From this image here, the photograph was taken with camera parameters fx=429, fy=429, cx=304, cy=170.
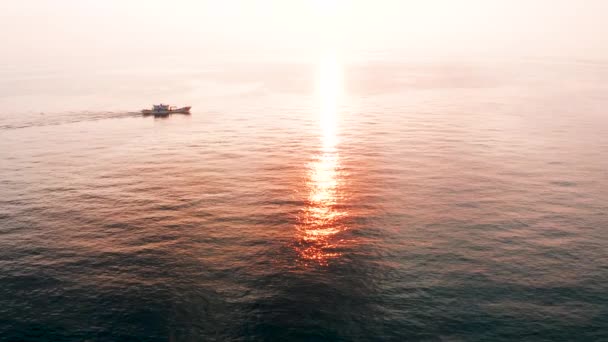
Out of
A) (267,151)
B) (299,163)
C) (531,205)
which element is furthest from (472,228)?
(267,151)

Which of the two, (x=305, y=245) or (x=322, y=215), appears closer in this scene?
(x=305, y=245)

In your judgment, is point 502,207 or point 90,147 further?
point 90,147

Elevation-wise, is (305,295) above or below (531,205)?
below

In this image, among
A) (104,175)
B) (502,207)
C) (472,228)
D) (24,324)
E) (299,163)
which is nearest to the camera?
(24,324)

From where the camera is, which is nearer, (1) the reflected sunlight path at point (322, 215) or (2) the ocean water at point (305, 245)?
(2) the ocean water at point (305, 245)

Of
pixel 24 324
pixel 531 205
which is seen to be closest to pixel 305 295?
pixel 24 324

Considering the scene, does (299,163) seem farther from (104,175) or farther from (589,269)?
(589,269)

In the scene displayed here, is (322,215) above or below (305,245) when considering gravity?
above

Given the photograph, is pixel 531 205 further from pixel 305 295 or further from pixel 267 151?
pixel 267 151

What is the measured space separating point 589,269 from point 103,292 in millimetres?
87590

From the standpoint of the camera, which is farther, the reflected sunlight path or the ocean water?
the reflected sunlight path

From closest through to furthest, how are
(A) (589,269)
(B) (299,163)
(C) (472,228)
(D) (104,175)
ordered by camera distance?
(A) (589,269), (C) (472,228), (D) (104,175), (B) (299,163)

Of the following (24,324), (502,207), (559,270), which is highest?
(502,207)

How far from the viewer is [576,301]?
232 feet
